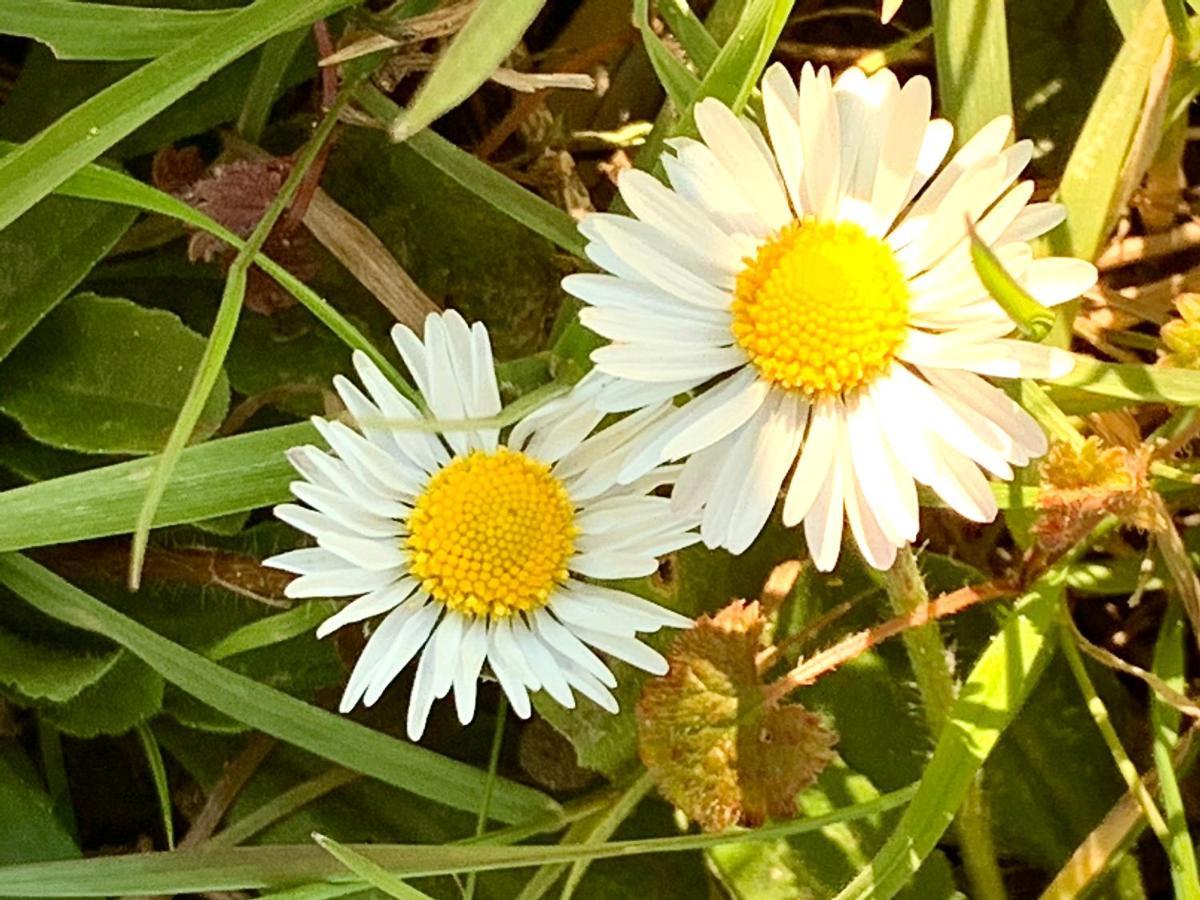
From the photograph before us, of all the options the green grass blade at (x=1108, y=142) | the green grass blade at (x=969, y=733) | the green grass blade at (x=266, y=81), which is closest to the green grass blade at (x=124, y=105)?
the green grass blade at (x=266, y=81)

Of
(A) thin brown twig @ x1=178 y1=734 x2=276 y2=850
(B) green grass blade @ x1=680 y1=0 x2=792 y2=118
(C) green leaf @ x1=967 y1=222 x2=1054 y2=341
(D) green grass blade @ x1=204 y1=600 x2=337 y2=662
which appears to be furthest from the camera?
(A) thin brown twig @ x1=178 y1=734 x2=276 y2=850

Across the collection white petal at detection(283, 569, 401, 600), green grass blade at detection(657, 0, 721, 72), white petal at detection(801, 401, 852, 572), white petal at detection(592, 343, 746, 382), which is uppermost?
green grass blade at detection(657, 0, 721, 72)

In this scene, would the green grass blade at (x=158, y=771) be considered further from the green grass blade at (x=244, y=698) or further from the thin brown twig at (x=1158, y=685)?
the thin brown twig at (x=1158, y=685)

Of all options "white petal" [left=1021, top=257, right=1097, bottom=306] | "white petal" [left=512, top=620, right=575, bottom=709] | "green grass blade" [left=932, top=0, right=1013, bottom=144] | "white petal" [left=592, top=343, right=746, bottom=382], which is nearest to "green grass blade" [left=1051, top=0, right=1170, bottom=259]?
"green grass blade" [left=932, top=0, right=1013, bottom=144]

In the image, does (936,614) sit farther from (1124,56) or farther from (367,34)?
(367,34)

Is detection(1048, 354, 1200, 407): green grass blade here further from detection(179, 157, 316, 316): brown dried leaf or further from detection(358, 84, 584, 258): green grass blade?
detection(179, 157, 316, 316): brown dried leaf

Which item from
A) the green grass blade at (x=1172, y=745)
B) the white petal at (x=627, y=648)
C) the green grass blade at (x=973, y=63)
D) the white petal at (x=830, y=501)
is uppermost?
the green grass blade at (x=973, y=63)

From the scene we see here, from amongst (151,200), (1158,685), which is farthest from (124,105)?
(1158,685)

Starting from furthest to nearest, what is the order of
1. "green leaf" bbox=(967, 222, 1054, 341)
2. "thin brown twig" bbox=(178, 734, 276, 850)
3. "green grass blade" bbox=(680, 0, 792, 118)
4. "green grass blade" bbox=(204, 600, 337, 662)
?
"thin brown twig" bbox=(178, 734, 276, 850)
"green grass blade" bbox=(204, 600, 337, 662)
"green grass blade" bbox=(680, 0, 792, 118)
"green leaf" bbox=(967, 222, 1054, 341)
